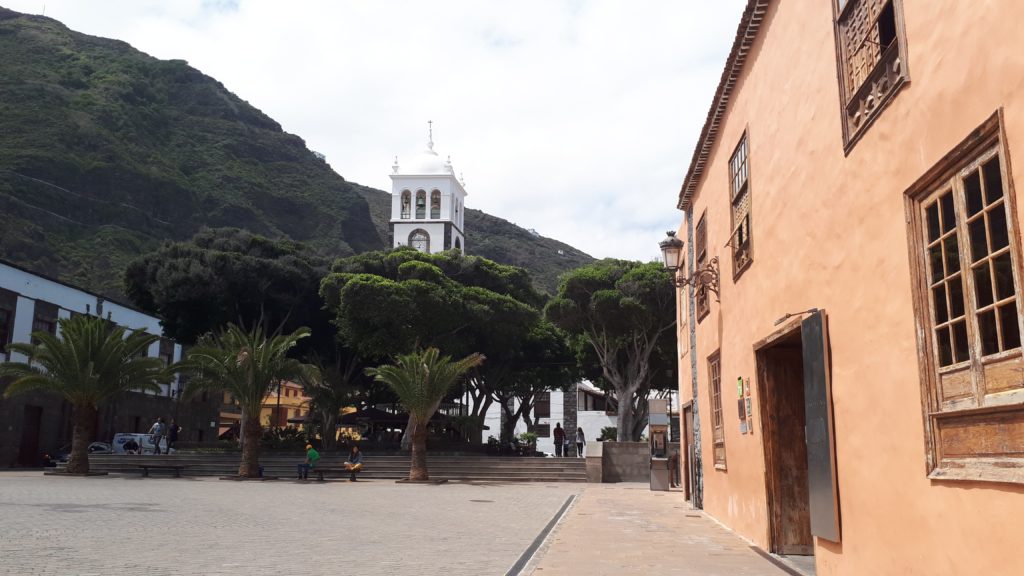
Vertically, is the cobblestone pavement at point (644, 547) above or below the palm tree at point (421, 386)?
below

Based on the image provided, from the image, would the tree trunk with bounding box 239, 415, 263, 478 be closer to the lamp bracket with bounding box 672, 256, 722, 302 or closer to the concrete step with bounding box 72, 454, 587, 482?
the concrete step with bounding box 72, 454, 587, 482

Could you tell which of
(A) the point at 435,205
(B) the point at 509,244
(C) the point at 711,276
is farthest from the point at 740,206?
(B) the point at 509,244

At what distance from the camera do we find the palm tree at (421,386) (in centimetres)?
2644

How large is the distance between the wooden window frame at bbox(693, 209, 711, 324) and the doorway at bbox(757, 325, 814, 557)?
3.83 m

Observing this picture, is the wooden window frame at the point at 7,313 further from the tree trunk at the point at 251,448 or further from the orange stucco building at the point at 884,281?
the orange stucco building at the point at 884,281

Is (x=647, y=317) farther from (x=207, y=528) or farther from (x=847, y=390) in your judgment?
(x=847, y=390)

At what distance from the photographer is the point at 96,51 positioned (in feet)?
407

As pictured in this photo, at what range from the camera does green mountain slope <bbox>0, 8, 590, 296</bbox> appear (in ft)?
265

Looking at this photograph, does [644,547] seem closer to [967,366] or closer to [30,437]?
[967,366]

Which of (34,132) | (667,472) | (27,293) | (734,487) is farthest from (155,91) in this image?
(734,487)

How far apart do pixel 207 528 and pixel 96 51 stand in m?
132

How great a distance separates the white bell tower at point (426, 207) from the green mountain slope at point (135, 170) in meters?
11.8

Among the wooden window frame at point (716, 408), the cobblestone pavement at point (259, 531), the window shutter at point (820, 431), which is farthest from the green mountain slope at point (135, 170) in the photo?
the window shutter at point (820, 431)

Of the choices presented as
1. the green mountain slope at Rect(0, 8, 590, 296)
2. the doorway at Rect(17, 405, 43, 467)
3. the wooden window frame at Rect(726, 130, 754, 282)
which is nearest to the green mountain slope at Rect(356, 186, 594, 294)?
the green mountain slope at Rect(0, 8, 590, 296)
